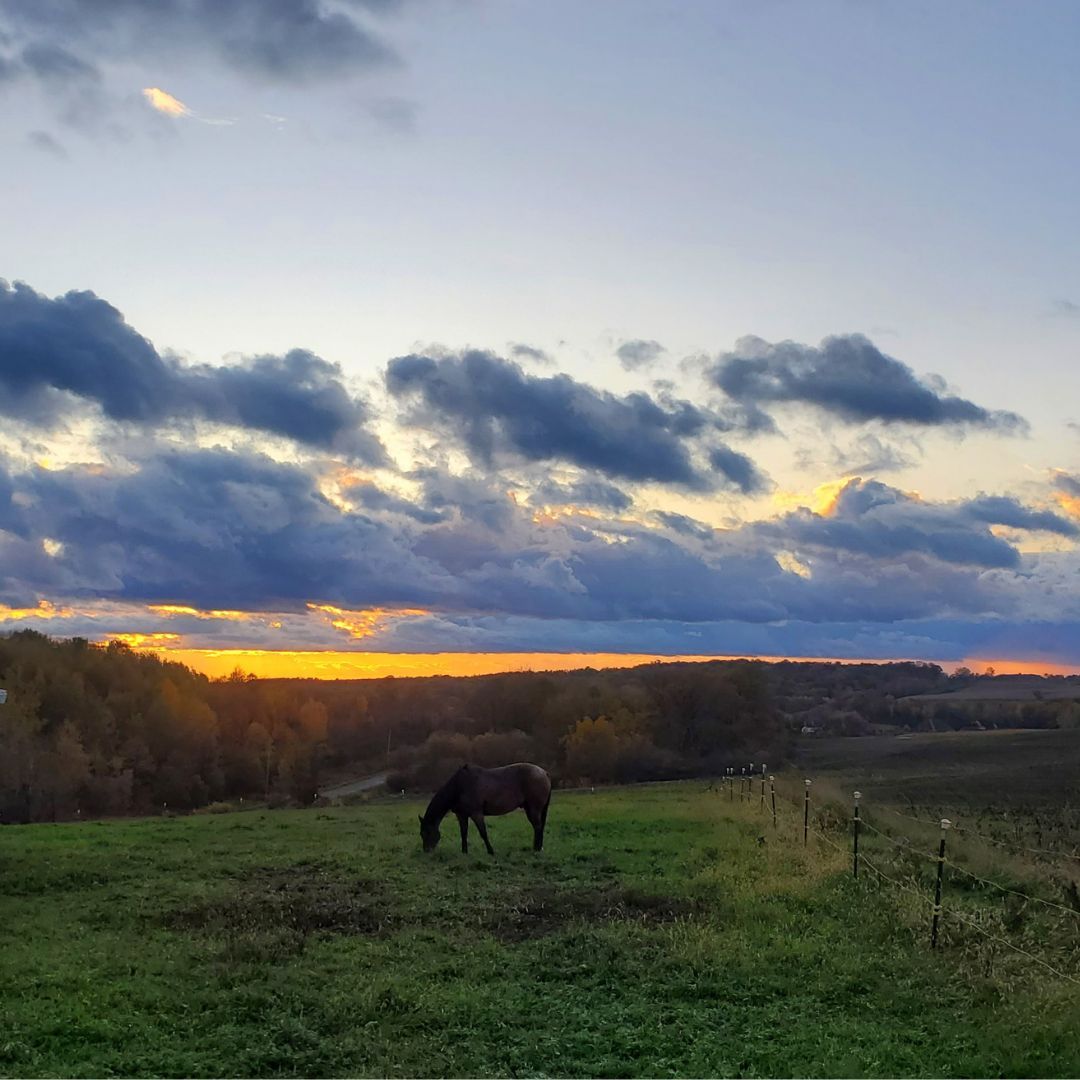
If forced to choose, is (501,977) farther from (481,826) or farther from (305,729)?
(305,729)

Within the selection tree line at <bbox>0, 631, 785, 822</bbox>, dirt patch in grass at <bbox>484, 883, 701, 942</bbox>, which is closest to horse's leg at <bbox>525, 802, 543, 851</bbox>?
dirt patch in grass at <bbox>484, 883, 701, 942</bbox>

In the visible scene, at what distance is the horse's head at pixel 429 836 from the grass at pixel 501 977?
2.10m

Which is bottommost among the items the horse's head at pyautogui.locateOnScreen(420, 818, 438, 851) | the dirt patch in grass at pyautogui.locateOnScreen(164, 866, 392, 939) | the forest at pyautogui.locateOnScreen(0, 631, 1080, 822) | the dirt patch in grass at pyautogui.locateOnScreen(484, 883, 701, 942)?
the forest at pyautogui.locateOnScreen(0, 631, 1080, 822)

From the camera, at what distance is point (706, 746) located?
234 feet

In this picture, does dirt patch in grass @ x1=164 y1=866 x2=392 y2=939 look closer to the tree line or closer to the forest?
the forest

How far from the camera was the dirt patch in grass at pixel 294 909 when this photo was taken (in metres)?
12.6

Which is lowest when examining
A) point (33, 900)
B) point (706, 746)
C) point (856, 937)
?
point (706, 746)

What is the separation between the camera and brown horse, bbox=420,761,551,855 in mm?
20094

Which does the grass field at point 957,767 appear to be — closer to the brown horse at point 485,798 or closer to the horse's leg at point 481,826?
Answer: the brown horse at point 485,798

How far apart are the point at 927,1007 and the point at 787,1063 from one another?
221 centimetres

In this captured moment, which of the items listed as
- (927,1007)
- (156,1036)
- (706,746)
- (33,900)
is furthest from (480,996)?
(706,746)

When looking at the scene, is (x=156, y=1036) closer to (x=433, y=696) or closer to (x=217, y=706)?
(x=217, y=706)

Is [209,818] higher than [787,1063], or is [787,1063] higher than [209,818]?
[787,1063]

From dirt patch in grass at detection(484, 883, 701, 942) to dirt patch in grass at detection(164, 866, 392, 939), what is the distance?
1635 mm
